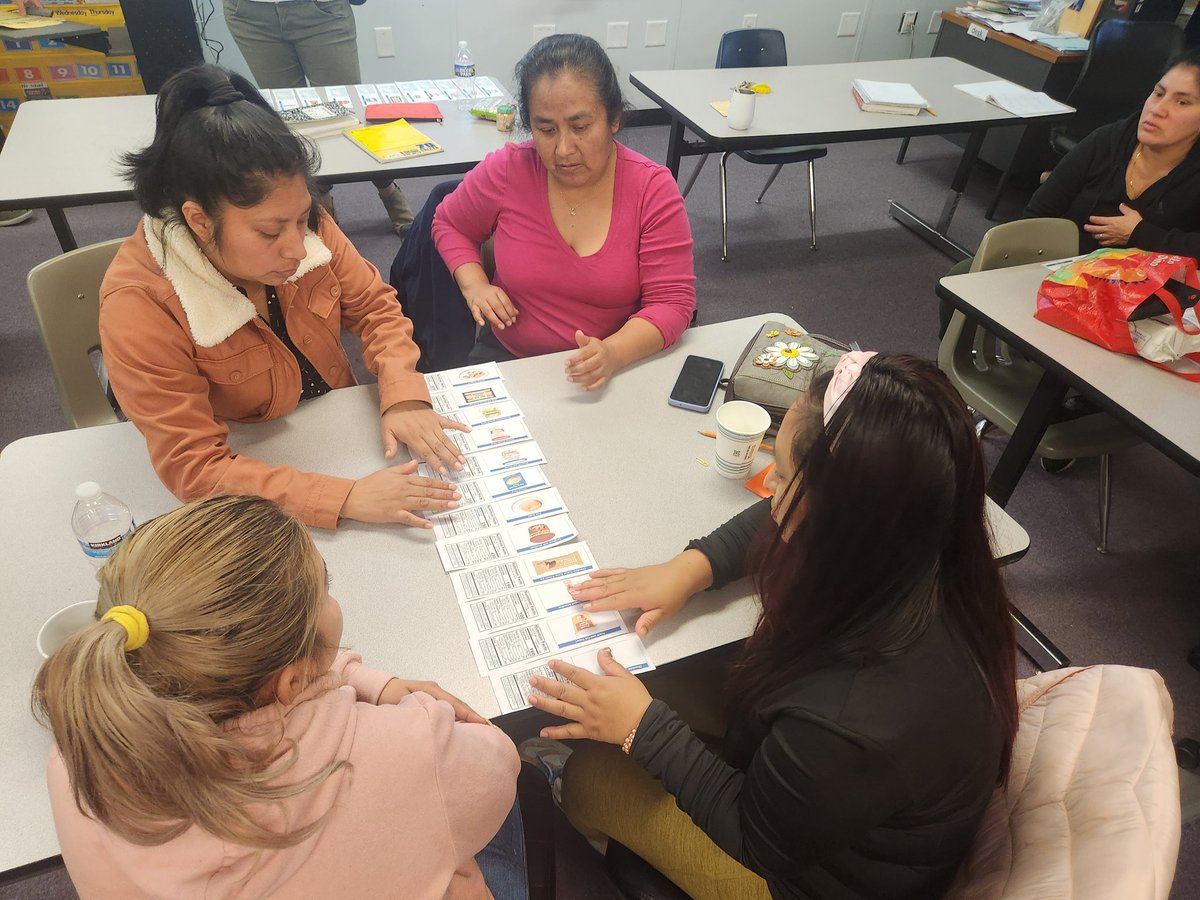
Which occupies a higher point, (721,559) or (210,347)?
(210,347)

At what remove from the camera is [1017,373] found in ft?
7.39

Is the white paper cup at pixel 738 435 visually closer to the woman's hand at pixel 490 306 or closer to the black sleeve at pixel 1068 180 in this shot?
the woman's hand at pixel 490 306

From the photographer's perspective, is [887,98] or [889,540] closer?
[889,540]

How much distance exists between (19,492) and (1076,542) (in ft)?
8.85

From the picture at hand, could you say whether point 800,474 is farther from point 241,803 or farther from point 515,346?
point 515,346

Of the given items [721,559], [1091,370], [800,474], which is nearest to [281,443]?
[721,559]

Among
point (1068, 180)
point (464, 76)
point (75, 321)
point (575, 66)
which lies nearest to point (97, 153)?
point (75, 321)

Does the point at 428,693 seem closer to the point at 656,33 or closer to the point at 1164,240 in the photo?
the point at 1164,240

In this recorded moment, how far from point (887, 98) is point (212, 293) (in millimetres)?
2844

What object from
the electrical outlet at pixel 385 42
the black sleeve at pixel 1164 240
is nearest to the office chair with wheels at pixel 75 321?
the black sleeve at pixel 1164 240

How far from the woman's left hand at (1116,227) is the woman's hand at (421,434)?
2299 millimetres

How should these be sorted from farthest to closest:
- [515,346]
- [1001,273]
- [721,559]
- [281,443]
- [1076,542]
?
1. [1076,542]
2. [1001,273]
3. [515,346]
4. [281,443]
5. [721,559]

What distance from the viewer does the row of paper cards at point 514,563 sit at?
1041 millimetres

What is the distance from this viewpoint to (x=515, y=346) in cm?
191
